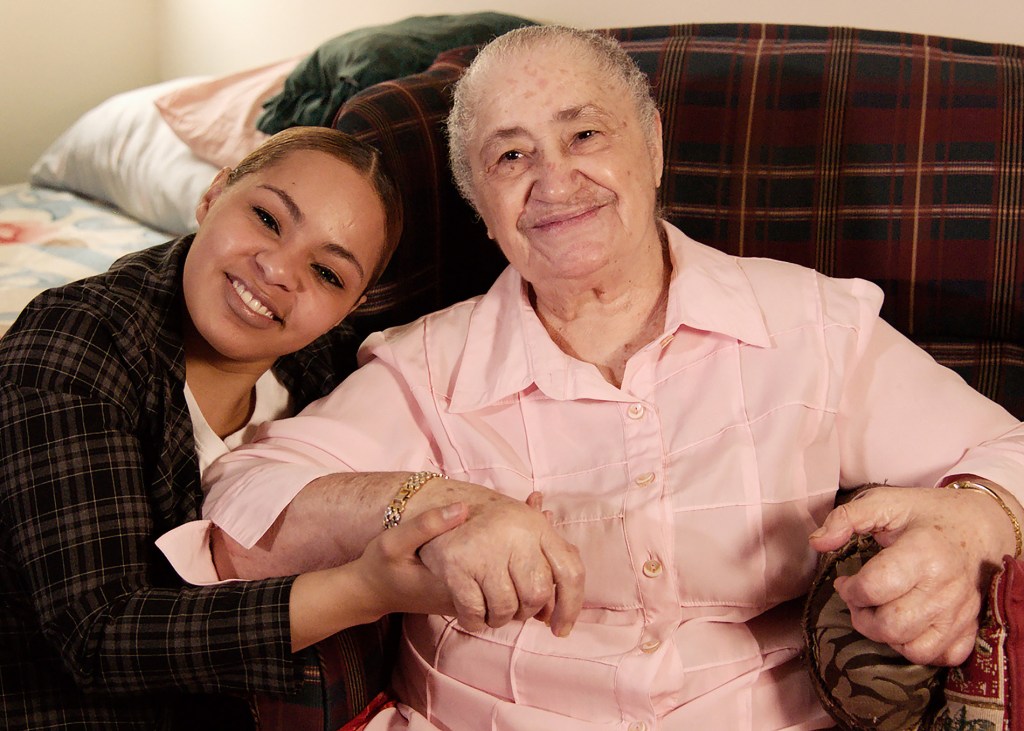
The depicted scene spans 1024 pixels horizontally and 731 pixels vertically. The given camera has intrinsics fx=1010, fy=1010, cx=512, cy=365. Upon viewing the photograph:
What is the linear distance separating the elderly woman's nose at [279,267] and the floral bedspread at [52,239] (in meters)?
1.07

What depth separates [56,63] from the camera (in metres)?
4.26

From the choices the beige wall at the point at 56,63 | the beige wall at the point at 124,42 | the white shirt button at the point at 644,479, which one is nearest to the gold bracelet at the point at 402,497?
the white shirt button at the point at 644,479

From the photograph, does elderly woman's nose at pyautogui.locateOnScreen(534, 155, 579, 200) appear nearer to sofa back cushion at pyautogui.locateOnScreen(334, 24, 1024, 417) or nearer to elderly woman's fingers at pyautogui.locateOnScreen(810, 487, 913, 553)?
sofa back cushion at pyautogui.locateOnScreen(334, 24, 1024, 417)

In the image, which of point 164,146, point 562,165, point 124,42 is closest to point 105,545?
point 562,165

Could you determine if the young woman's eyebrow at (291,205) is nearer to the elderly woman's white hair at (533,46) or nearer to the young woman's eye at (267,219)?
the young woman's eye at (267,219)

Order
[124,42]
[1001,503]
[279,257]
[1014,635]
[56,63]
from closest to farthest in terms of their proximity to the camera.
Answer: [1014,635], [1001,503], [279,257], [56,63], [124,42]

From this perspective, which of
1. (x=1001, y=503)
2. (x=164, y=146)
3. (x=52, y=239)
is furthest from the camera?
(x=164, y=146)

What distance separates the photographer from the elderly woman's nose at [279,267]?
4.74 ft

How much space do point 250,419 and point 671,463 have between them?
0.69 meters

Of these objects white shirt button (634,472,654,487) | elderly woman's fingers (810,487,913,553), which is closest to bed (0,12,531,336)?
white shirt button (634,472,654,487)

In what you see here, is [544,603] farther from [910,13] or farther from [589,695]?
[910,13]

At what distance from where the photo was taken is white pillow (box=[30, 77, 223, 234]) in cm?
302

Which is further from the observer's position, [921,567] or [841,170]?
[841,170]

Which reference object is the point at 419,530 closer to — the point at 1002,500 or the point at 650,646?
the point at 650,646
